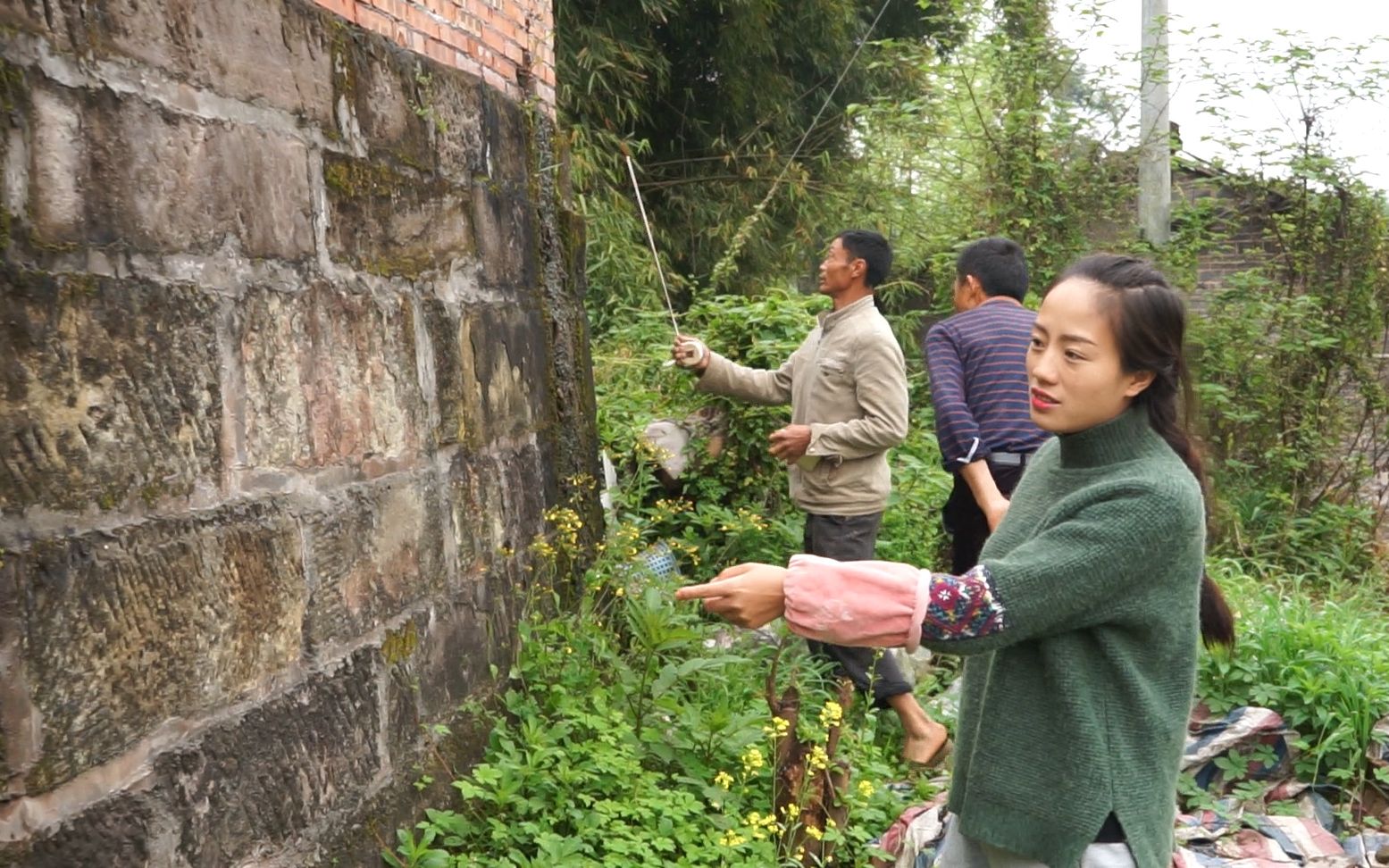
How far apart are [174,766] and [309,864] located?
1.82 feet

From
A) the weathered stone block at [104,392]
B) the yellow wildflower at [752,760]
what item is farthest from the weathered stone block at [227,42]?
the yellow wildflower at [752,760]

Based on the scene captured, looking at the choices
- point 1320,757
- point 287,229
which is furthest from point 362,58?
point 1320,757

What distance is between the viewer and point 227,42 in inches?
93.1

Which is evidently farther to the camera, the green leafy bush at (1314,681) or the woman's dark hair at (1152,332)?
the green leafy bush at (1314,681)

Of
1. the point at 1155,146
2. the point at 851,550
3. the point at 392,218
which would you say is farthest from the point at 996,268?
the point at 1155,146

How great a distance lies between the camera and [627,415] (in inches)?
248

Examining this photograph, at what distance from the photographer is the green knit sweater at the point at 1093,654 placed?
2018 mm

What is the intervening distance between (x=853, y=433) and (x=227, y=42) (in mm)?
2804

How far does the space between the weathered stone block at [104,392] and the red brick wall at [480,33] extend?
1.08 metres

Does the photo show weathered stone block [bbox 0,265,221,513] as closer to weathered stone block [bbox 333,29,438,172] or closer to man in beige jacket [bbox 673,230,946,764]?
weathered stone block [bbox 333,29,438,172]

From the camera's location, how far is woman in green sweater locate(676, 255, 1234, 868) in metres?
2.03

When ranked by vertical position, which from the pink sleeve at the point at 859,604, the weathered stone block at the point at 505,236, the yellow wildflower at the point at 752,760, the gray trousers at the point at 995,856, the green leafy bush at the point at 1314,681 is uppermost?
the weathered stone block at the point at 505,236

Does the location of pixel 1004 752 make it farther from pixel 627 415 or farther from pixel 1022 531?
pixel 627 415

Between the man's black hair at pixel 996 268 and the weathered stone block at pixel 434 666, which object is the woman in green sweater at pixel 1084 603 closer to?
the weathered stone block at pixel 434 666
